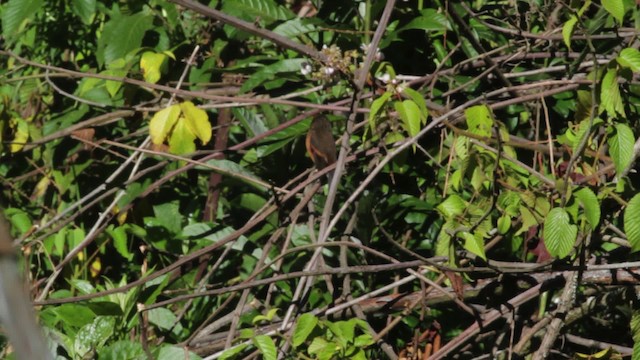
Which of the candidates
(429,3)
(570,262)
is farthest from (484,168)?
(429,3)

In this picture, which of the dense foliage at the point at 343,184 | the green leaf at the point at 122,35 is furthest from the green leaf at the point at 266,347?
the green leaf at the point at 122,35

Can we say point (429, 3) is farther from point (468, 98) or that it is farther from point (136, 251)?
point (136, 251)

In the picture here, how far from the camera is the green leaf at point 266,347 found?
1974 mm

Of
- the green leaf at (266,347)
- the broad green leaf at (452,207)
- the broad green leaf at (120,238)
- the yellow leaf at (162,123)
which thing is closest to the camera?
the green leaf at (266,347)

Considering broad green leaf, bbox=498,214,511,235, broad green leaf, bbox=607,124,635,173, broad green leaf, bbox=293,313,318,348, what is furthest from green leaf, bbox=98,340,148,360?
broad green leaf, bbox=607,124,635,173

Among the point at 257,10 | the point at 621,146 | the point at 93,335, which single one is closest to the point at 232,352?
the point at 93,335

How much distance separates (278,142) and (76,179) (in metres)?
0.93

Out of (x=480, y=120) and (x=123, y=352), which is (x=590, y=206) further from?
(x=123, y=352)

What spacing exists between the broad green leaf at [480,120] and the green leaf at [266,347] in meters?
0.72

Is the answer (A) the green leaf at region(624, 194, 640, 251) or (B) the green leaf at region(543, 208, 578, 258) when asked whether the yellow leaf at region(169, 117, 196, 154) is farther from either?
(A) the green leaf at region(624, 194, 640, 251)

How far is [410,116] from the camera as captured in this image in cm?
213

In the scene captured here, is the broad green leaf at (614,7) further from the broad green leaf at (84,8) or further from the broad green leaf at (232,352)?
the broad green leaf at (84,8)

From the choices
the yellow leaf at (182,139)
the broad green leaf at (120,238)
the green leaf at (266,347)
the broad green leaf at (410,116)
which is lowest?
the broad green leaf at (120,238)

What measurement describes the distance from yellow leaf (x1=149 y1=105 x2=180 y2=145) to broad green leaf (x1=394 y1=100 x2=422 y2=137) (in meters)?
0.71
